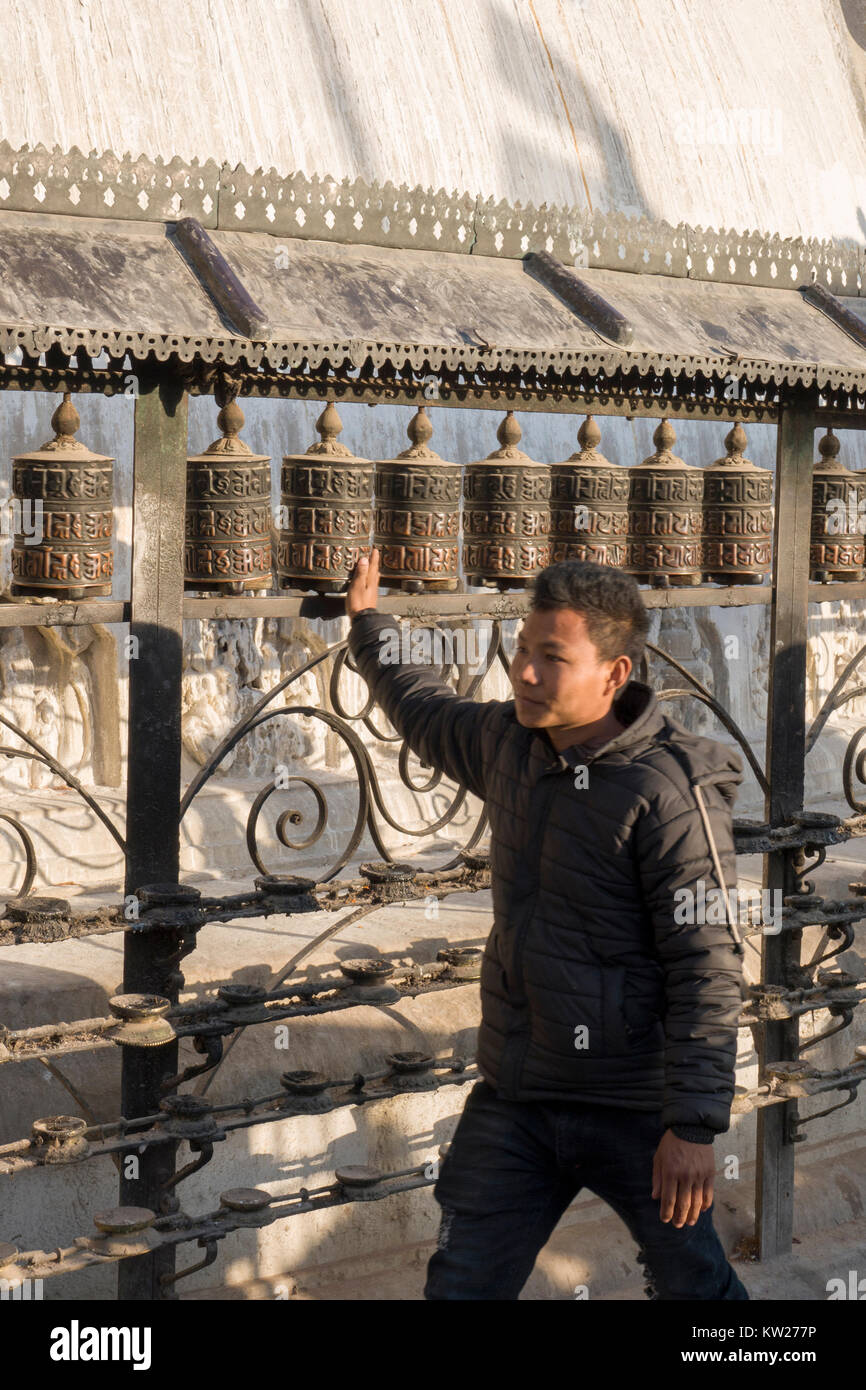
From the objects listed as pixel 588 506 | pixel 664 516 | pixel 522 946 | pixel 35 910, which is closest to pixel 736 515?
pixel 664 516

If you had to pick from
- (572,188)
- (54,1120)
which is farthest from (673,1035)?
(572,188)

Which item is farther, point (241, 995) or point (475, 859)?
point (475, 859)

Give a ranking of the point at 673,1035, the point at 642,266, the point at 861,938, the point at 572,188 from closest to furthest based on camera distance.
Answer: the point at 673,1035, the point at 642,266, the point at 861,938, the point at 572,188

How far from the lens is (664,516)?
466 cm

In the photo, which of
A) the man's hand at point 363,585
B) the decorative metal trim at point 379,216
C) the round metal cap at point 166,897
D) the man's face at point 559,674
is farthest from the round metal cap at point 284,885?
the decorative metal trim at point 379,216

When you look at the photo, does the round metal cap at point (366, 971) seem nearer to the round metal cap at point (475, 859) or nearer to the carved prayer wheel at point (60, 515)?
the round metal cap at point (475, 859)

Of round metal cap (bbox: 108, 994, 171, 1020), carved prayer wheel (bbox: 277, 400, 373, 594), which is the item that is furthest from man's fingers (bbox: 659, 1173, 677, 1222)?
carved prayer wheel (bbox: 277, 400, 373, 594)

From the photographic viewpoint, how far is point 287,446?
679 centimetres

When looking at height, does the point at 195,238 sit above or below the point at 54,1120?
above

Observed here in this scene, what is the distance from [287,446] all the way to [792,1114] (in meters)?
3.26

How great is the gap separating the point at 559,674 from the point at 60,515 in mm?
1306

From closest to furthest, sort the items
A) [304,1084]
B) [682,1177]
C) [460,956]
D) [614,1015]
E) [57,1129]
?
[682,1177]
[614,1015]
[57,1129]
[304,1084]
[460,956]

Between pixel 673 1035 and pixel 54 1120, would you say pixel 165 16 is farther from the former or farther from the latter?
pixel 673 1035

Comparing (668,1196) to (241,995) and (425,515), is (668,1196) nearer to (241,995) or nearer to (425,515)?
(241,995)
